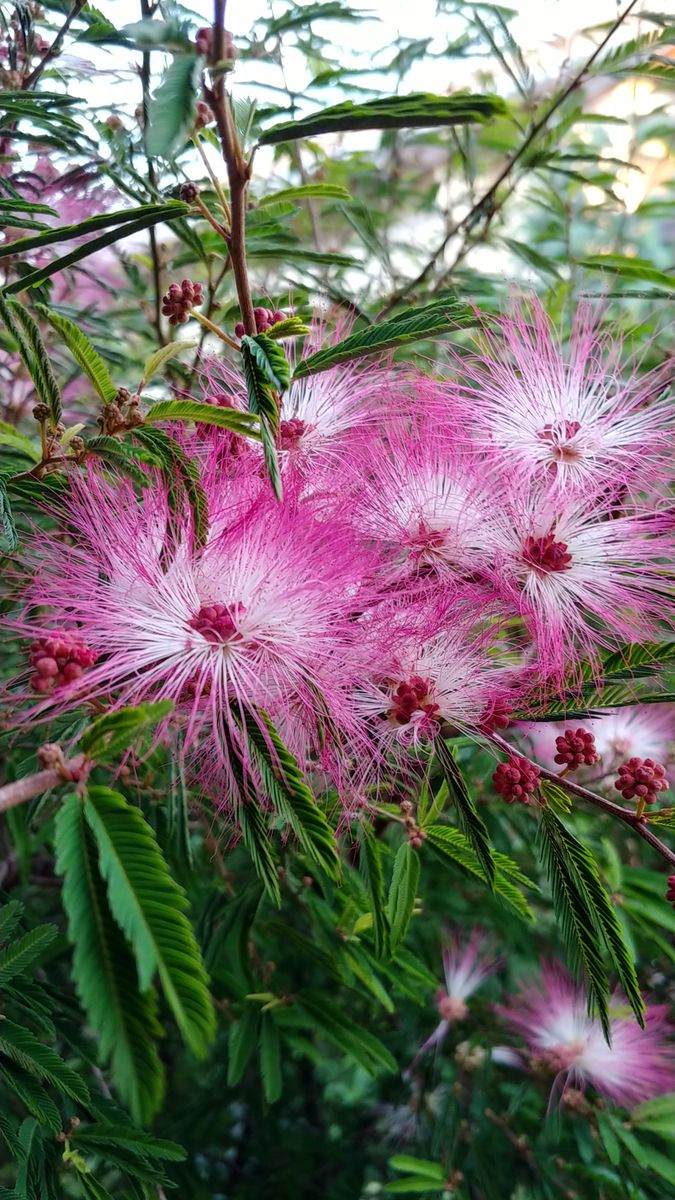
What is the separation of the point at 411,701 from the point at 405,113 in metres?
0.68

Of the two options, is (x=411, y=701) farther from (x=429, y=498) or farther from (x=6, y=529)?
(x=6, y=529)

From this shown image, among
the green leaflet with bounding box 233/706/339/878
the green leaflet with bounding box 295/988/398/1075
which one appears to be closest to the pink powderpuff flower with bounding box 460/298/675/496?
the green leaflet with bounding box 233/706/339/878

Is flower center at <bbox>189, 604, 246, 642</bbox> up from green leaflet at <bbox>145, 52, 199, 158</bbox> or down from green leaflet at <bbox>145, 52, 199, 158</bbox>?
down

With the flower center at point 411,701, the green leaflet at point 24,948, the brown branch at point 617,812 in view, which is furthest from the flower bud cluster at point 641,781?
the green leaflet at point 24,948

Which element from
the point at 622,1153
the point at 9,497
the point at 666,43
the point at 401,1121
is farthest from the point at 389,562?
the point at 401,1121

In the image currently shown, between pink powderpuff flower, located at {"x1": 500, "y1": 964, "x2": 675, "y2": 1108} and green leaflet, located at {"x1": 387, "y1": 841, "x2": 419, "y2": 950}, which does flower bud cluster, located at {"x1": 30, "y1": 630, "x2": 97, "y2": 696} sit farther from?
pink powderpuff flower, located at {"x1": 500, "y1": 964, "x2": 675, "y2": 1108}

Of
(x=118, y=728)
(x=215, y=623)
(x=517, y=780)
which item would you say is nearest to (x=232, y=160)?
(x=215, y=623)

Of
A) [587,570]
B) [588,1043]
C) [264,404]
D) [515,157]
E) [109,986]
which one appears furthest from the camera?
[588,1043]

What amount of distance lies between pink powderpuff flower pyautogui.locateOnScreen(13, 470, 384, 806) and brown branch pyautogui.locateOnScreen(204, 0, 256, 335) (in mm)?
235

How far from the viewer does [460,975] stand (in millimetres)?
2119

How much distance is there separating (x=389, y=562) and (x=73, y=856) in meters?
0.57

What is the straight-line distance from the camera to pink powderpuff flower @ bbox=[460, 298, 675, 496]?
1.21 m

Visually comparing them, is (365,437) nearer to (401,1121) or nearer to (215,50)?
(215,50)

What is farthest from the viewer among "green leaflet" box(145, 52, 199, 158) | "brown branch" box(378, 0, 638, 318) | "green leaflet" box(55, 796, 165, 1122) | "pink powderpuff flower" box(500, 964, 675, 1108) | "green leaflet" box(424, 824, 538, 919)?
"pink powderpuff flower" box(500, 964, 675, 1108)
